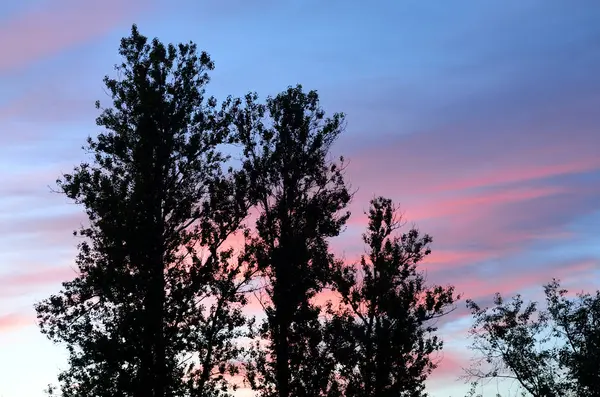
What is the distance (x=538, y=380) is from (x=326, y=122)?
2569cm

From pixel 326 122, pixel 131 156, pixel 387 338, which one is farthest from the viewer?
pixel 387 338

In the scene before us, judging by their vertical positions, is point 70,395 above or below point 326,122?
below

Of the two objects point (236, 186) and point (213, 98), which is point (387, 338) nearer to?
point (236, 186)

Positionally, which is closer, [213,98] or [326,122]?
[213,98]

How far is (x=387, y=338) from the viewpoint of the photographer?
141 feet

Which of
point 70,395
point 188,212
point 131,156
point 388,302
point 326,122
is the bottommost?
point 70,395

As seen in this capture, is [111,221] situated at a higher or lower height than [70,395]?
higher

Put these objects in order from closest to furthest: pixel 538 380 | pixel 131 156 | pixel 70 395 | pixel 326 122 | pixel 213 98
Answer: pixel 70 395, pixel 131 156, pixel 213 98, pixel 326 122, pixel 538 380

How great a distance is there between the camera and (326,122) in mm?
38531

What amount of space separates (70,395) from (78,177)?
9.48 meters

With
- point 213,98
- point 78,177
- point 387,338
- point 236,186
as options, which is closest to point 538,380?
point 387,338

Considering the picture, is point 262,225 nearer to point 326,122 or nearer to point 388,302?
point 326,122

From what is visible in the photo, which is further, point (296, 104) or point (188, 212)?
point (296, 104)

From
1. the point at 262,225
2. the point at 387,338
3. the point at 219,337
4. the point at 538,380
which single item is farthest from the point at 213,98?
the point at 538,380
